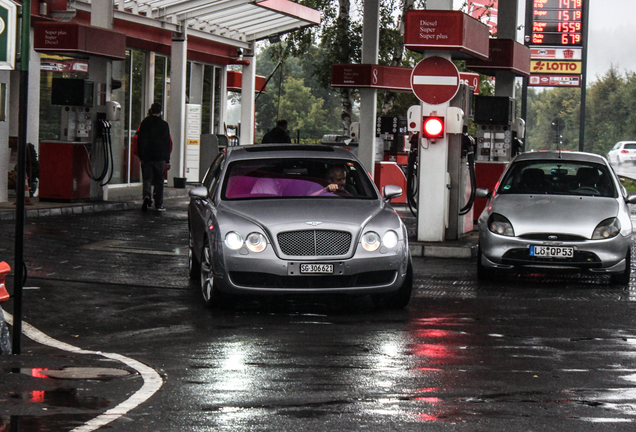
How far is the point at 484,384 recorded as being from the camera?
6.44 metres

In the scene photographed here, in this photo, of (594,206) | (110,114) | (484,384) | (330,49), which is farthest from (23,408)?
(330,49)

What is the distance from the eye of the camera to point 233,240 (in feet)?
29.8

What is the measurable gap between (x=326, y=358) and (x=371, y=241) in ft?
7.20

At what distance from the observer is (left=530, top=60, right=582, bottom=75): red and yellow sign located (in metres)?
42.8

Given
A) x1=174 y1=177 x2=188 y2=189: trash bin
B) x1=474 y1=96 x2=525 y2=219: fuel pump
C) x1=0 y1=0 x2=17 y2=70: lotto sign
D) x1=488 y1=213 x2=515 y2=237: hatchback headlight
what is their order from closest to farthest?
x1=0 y1=0 x2=17 y2=70: lotto sign, x1=488 y1=213 x2=515 y2=237: hatchback headlight, x1=474 y1=96 x2=525 y2=219: fuel pump, x1=174 y1=177 x2=188 y2=189: trash bin

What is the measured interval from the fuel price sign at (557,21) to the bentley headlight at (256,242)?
34.5 meters

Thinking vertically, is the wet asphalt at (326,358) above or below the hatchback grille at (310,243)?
below

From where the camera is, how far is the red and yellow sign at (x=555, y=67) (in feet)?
140

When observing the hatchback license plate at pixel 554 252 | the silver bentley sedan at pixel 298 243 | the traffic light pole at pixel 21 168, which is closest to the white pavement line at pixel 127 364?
the traffic light pole at pixel 21 168

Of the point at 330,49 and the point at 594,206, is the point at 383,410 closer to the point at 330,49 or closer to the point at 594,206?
the point at 594,206

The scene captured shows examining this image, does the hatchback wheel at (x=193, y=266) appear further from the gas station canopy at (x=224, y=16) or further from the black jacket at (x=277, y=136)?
the gas station canopy at (x=224, y=16)

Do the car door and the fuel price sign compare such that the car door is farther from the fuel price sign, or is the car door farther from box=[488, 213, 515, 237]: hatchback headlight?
the fuel price sign

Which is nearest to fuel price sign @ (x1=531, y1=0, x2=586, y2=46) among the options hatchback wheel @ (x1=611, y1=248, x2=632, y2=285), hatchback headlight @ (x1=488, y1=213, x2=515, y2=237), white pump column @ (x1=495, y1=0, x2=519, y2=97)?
white pump column @ (x1=495, y1=0, x2=519, y2=97)

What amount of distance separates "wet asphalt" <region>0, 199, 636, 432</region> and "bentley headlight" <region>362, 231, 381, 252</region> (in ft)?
1.99
